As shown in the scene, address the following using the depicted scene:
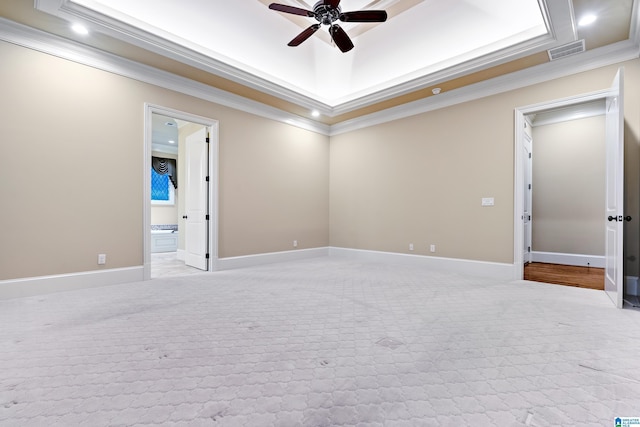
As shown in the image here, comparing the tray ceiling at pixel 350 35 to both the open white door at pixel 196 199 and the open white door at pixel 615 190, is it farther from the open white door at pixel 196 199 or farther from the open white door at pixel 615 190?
the open white door at pixel 196 199

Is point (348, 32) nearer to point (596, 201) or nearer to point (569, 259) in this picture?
point (596, 201)

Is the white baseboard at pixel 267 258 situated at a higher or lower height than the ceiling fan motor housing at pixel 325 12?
lower

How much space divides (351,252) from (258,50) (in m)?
4.20

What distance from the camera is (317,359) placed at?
6.28 feet

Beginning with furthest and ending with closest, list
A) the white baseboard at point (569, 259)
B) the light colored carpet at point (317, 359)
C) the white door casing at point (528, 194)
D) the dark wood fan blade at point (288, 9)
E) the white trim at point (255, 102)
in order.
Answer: the white door casing at point (528, 194) → the white baseboard at point (569, 259) → the white trim at point (255, 102) → the dark wood fan blade at point (288, 9) → the light colored carpet at point (317, 359)

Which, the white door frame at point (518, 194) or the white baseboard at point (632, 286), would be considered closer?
the white baseboard at point (632, 286)

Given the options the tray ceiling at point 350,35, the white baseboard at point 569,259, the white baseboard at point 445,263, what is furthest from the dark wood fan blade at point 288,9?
the white baseboard at point 569,259

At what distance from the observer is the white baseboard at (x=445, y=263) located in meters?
4.36

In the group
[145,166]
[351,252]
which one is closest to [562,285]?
[351,252]

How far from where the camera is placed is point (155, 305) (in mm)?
3027

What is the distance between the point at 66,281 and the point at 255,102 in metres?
3.92

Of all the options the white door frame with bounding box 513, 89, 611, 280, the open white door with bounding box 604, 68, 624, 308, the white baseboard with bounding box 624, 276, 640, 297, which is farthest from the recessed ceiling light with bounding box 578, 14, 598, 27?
the white baseboard with bounding box 624, 276, 640, 297

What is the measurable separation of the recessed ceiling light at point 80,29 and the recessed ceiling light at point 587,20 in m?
5.44

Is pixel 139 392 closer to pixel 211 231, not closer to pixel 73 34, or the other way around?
pixel 211 231
